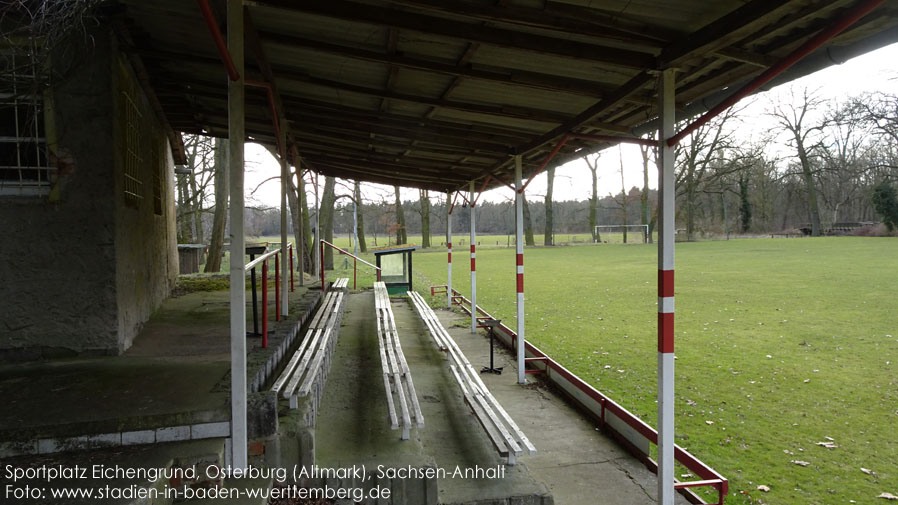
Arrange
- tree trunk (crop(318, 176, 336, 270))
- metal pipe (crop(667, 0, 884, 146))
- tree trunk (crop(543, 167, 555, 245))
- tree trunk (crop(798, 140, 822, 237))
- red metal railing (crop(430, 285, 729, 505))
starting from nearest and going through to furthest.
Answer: metal pipe (crop(667, 0, 884, 146)) < red metal railing (crop(430, 285, 729, 505)) < tree trunk (crop(318, 176, 336, 270)) < tree trunk (crop(798, 140, 822, 237)) < tree trunk (crop(543, 167, 555, 245))

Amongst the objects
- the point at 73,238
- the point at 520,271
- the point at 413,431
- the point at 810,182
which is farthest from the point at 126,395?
the point at 810,182

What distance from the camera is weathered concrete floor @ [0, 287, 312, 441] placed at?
2.89 m

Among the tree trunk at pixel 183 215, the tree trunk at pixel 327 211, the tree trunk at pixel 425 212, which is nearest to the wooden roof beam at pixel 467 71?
the tree trunk at pixel 183 215

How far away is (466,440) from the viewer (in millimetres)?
4227

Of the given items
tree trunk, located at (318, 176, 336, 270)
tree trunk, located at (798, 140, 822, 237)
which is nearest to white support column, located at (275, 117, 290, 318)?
tree trunk, located at (318, 176, 336, 270)

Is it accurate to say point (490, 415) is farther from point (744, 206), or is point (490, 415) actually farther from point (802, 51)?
point (744, 206)

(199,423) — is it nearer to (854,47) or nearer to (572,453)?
(572,453)

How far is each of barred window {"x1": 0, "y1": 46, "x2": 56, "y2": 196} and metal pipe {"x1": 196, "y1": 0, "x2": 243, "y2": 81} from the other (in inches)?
A: 80.7

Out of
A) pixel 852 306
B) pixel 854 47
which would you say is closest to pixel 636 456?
pixel 854 47

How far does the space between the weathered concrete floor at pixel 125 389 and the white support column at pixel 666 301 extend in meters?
2.73

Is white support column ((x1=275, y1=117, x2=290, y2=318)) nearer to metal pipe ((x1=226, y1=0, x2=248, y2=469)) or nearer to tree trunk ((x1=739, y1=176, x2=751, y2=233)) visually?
metal pipe ((x1=226, y1=0, x2=248, y2=469))

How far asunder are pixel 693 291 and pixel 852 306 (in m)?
3.82

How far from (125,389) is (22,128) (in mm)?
2660

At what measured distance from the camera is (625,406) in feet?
18.7
